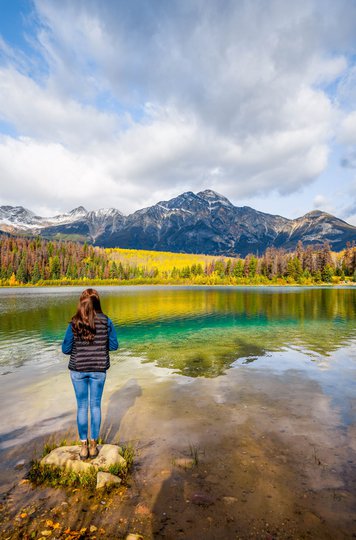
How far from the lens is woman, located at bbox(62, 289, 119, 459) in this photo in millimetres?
7626

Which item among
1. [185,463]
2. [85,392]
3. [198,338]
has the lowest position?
[198,338]

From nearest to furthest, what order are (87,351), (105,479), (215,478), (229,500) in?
1. (229,500)
2. (105,479)
3. (215,478)
4. (87,351)

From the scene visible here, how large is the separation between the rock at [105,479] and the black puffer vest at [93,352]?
225cm

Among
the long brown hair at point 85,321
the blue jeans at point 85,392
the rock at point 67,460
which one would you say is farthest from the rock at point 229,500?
the long brown hair at point 85,321

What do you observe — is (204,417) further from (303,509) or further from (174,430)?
(303,509)

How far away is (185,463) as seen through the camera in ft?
26.0

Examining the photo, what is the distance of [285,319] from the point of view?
42.1 meters

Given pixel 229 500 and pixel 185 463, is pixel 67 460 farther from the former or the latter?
pixel 229 500

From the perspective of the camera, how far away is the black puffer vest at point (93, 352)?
7746 mm

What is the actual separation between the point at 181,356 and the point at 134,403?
370 inches

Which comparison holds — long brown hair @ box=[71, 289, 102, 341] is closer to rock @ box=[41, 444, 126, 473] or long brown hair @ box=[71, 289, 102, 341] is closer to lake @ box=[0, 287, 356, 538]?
rock @ box=[41, 444, 126, 473]

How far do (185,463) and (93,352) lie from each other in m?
3.65

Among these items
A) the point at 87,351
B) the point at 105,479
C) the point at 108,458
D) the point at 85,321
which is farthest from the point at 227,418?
the point at 85,321

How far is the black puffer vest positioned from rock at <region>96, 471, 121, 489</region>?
225cm
